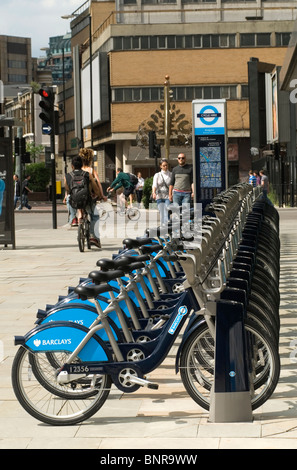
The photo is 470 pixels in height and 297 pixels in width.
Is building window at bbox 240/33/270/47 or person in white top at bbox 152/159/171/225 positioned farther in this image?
building window at bbox 240/33/270/47

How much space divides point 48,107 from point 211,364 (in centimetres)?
1893

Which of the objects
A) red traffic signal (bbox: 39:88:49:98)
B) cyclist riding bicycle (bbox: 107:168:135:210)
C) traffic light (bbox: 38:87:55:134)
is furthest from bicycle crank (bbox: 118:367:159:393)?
cyclist riding bicycle (bbox: 107:168:135:210)

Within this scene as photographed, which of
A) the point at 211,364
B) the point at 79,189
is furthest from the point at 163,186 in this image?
the point at 211,364

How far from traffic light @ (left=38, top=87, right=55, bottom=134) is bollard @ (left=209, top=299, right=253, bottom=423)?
61.3ft

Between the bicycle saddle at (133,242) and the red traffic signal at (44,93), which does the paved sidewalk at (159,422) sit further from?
the red traffic signal at (44,93)

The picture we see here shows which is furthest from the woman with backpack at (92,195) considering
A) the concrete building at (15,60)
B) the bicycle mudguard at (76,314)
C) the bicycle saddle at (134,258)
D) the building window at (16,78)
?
the building window at (16,78)

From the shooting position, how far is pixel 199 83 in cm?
8031

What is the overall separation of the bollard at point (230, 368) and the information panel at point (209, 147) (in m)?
15.2

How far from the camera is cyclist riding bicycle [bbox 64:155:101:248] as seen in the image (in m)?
17.3

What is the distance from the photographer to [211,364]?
574cm

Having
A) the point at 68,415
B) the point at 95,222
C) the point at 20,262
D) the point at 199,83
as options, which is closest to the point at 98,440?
the point at 68,415

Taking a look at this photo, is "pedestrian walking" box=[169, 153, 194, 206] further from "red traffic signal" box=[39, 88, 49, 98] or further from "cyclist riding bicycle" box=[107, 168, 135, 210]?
"cyclist riding bicycle" box=[107, 168, 135, 210]

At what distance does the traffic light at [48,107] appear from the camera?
940 inches
